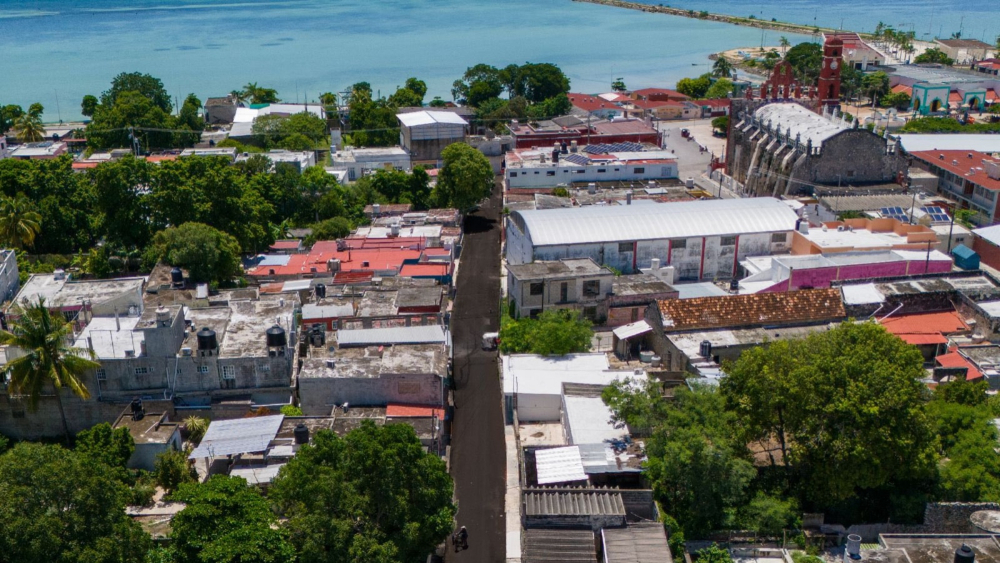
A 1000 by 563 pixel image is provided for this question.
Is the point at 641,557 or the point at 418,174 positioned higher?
the point at 418,174

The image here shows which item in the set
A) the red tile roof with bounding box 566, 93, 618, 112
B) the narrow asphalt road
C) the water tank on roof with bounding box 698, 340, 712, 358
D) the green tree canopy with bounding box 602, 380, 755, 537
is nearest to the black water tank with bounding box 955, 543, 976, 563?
the green tree canopy with bounding box 602, 380, 755, 537

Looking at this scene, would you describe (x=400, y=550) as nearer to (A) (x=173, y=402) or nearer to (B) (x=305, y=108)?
(A) (x=173, y=402)

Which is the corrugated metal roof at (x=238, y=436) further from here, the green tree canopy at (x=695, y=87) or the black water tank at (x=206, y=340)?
the green tree canopy at (x=695, y=87)

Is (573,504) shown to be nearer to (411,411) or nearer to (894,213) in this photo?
(411,411)

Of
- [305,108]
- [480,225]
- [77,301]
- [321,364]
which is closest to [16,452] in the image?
[321,364]

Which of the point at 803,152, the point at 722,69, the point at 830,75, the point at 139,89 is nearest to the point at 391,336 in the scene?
the point at 803,152

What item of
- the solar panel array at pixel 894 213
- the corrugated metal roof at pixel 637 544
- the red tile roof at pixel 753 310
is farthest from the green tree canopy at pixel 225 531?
the solar panel array at pixel 894 213
